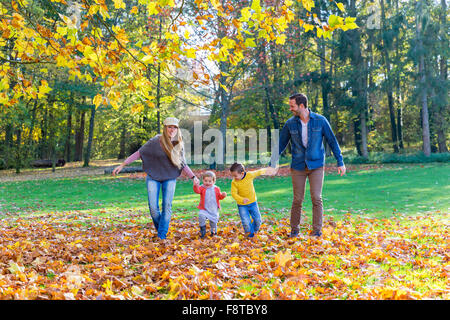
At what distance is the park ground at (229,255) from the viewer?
3420 millimetres

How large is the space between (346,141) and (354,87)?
2658 centimetres

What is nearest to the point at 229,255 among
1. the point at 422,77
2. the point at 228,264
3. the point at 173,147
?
the point at 228,264

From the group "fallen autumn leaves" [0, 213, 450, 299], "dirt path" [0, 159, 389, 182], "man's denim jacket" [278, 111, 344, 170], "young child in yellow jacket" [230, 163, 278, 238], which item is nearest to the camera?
"fallen autumn leaves" [0, 213, 450, 299]

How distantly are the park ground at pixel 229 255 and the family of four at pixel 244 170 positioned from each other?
0.42 meters

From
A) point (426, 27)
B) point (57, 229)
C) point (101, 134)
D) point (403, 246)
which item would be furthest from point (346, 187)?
point (101, 134)

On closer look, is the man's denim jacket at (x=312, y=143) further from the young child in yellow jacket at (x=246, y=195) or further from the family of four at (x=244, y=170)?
the young child in yellow jacket at (x=246, y=195)

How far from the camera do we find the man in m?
5.77

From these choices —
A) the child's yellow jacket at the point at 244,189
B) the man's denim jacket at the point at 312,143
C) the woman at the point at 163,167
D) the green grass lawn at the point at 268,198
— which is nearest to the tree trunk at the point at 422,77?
the green grass lawn at the point at 268,198

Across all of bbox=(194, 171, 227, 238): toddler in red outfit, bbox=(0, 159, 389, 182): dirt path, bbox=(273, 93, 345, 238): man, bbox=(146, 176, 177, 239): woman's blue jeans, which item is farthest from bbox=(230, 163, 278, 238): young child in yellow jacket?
bbox=(0, 159, 389, 182): dirt path

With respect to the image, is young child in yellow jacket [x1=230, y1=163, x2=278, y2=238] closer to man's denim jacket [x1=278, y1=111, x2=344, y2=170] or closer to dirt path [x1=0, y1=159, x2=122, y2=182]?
man's denim jacket [x1=278, y1=111, x2=344, y2=170]

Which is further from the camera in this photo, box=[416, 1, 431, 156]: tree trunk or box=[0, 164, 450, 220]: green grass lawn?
box=[416, 1, 431, 156]: tree trunk

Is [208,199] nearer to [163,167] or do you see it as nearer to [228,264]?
[163,167]

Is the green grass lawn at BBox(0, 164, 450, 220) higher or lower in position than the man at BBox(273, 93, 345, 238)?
lower
